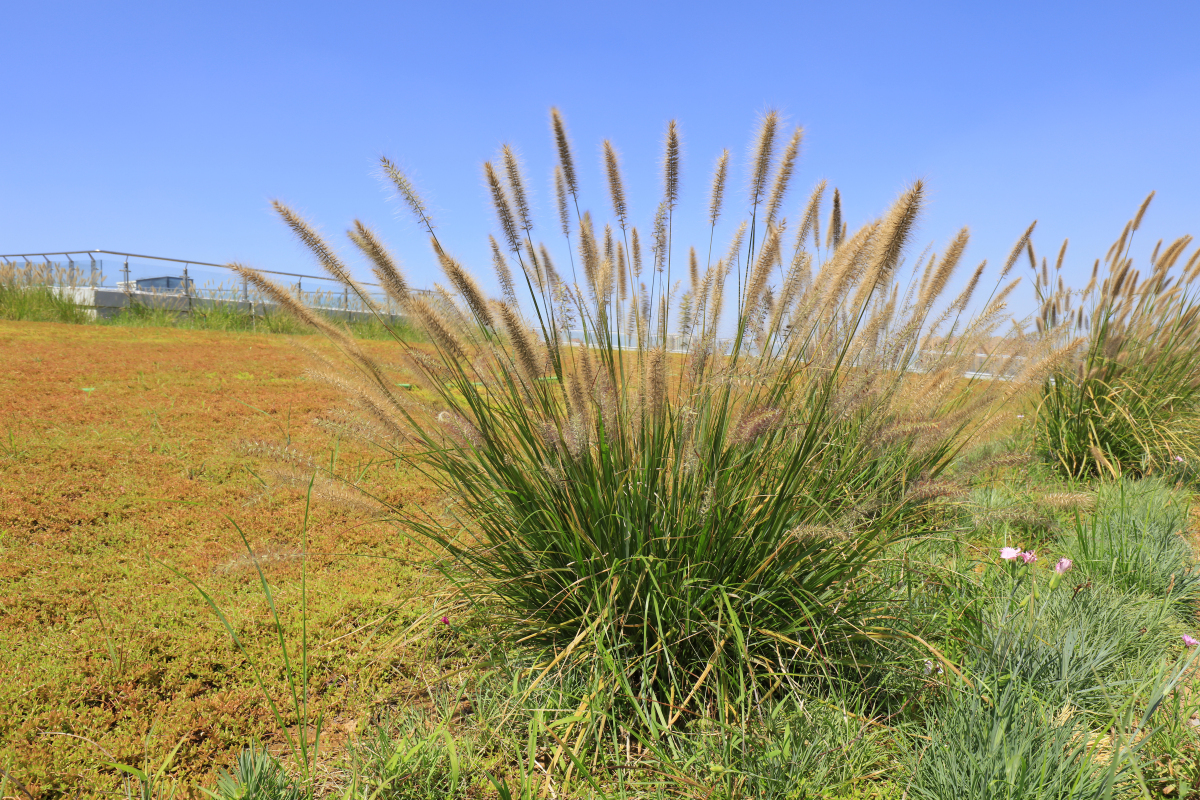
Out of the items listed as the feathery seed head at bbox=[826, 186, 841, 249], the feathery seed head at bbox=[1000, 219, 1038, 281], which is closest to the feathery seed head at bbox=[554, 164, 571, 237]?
the feathery seed head at bbox=[826, 186, 841, 249]

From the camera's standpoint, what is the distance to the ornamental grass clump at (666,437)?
5.71 ft

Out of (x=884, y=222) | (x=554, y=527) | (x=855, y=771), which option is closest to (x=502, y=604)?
(x=554, y=527)

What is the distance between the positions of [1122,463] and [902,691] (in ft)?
12.3

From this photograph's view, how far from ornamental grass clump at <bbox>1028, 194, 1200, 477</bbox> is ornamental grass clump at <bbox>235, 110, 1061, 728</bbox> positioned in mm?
2826

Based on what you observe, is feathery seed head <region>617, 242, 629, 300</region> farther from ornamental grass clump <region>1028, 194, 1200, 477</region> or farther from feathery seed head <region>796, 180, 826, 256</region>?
ornamental grass clump <region>1028, 194, 1200, 477</region>

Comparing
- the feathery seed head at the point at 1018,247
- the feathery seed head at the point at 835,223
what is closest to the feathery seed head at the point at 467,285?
the feathery seed head at the point at 835,223

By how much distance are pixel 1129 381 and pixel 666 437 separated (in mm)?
4163

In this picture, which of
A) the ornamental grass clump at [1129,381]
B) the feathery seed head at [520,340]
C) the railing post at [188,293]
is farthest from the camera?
the railing post at [188,293]

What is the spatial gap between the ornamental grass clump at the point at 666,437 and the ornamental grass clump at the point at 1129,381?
2.83 meters

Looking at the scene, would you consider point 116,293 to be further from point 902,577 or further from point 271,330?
point 902,577

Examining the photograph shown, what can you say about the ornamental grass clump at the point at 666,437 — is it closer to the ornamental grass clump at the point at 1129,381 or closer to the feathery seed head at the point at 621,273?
the feathery seed head at the point at 621,273

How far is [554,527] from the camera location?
1862 millimetres

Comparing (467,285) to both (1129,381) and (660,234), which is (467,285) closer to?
(660,234)

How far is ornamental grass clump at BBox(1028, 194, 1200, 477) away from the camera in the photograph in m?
4.29
